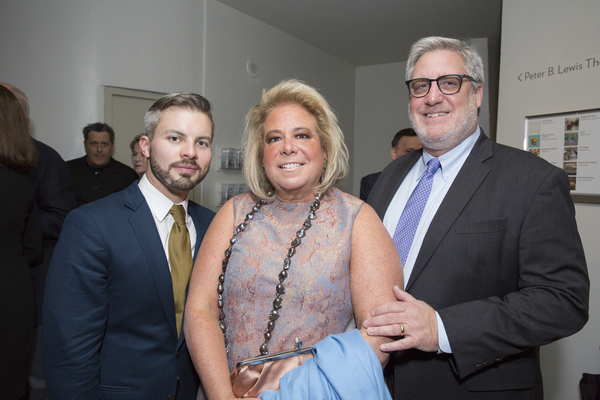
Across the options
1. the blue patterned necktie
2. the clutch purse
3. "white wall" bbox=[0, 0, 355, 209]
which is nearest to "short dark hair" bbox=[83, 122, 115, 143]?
"white wall" bbox=[0, 0, 355, 209]

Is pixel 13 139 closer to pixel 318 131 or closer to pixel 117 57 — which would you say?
pixel 318 131

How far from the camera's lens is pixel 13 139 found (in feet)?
7.20

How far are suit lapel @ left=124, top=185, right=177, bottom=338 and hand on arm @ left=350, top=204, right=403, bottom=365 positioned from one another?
0.75 meters

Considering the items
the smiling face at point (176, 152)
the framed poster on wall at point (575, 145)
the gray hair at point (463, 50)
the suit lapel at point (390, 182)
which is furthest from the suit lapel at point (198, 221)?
the framed poster on wall at point (575, 145)

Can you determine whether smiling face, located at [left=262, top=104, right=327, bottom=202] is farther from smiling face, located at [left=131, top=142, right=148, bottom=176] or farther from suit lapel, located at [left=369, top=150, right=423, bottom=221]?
smiling face, located at [left=131, top=142, right=148, bottom=176]

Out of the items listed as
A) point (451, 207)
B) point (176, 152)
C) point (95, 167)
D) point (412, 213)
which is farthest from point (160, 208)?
point (95, 167)

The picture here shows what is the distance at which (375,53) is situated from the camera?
7.58m

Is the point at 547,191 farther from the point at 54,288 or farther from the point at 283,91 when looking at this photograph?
the point at 54,288

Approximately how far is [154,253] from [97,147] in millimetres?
2941

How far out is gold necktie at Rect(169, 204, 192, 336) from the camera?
1661 mm

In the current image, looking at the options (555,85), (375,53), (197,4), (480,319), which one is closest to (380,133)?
(375,53)

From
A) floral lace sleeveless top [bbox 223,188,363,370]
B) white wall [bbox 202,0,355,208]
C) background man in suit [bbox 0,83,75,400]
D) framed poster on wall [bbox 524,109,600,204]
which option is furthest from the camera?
white wall [bbox 202,0,355,208]

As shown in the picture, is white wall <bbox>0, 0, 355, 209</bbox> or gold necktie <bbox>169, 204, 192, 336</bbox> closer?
gold necktie <bbox>169, 204, 192, 336</bbox>

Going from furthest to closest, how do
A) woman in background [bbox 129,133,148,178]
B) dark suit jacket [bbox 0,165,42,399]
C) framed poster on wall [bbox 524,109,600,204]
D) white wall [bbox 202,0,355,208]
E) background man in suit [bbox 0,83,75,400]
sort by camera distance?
1. white wall [bbox 202,0,355,208]
2. woman in background [bbox 129,133,148,178]
3. framed poster on wall [bbox 524,109,600,204]
4. background man in suit [bbox 0,83,75,400]
5. dark suit jacket [bbox 0,165,42,399]
